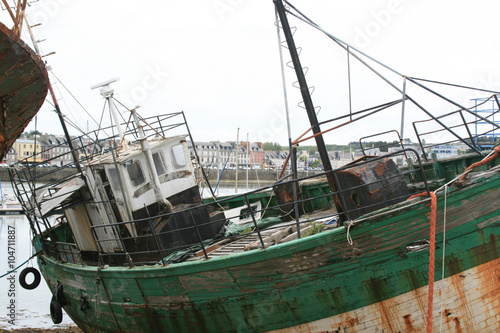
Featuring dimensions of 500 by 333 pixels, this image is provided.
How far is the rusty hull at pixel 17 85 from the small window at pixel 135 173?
2112 millimetres

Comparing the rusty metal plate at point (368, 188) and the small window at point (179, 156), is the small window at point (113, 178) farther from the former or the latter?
the rusty metal plate at point (368, 188)

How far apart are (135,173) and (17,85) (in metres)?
3.09

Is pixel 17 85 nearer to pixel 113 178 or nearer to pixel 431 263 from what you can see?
pixel 113 178

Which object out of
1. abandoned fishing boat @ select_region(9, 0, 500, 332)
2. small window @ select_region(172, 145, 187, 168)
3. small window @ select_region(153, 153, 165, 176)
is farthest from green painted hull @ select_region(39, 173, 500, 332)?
small window @ select_region(172, 145, 187, 168)

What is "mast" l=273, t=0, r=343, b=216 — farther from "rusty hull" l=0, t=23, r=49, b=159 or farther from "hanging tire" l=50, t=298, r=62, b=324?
"hanging tire" l=50, t=298, r=62, b=324

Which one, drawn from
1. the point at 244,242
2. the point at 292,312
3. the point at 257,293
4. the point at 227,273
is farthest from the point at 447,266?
the point at 244,242

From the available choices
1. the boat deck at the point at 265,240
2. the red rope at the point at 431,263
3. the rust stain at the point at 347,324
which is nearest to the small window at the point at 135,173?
the boat deck at the point at 265,240

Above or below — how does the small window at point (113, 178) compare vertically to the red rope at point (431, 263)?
above

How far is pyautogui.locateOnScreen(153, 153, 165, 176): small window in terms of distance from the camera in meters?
9.45

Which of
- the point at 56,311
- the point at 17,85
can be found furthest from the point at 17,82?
the point at 56,311

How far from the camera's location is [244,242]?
26.7ft

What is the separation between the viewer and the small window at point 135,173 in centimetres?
882

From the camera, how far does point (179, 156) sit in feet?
32.8

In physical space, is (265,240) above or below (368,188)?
below
